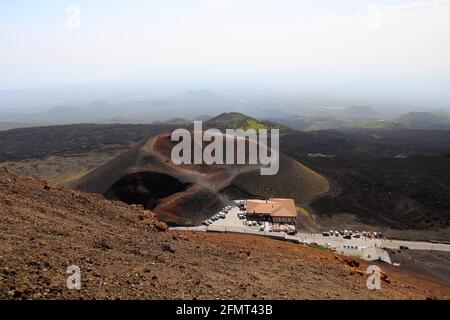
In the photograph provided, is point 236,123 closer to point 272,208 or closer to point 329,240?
point 272,208

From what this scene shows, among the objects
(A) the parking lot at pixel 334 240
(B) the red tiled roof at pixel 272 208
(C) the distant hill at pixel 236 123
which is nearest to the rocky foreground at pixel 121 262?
(A) the parking lot at pixel 334 240

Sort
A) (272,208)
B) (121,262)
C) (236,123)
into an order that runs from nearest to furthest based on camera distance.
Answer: (121,262) < (272,208) < (236,123)

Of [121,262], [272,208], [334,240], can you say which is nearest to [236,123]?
[272,208]

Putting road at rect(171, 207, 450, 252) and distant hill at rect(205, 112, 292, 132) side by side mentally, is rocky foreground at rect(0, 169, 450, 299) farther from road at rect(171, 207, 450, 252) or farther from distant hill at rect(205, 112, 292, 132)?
distant hill at rect(205, 112, 292, 132)

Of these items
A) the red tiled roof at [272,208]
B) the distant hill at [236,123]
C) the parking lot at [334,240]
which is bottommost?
the parking lot at [334,240]

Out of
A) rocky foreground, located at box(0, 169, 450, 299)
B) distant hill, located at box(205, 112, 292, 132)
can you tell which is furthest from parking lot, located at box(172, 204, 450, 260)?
distant hill, located at box(205, 112, 292, 132)

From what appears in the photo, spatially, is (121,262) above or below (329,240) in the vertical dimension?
above

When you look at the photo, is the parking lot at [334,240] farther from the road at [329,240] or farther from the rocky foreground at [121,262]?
the rocky foreground at [121,262]
